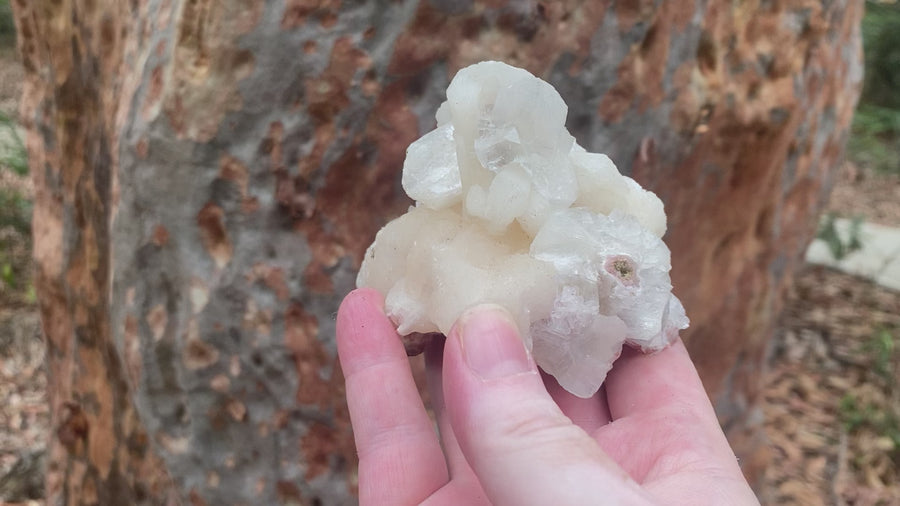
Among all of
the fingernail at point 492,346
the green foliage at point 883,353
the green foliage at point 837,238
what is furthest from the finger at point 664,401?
the green foliage at point 837,238

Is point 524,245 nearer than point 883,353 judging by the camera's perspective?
Yes

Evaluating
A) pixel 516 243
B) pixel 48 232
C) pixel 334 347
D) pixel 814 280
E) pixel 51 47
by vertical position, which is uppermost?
pixel 516 243

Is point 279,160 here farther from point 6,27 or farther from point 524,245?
point 6,27

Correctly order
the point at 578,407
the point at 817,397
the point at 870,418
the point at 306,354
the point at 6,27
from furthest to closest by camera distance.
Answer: the point at 6,27, the point at 817,397, the point at 870,418, the point at 306,354, the point at 578,407

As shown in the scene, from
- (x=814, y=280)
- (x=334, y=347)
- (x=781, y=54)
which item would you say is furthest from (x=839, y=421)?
(x=334, y=347)

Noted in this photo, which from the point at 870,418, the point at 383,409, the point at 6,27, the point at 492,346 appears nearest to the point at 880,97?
the point at 870,418

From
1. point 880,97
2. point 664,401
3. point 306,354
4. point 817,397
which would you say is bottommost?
point 817,397

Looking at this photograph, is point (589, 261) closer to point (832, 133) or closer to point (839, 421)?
point (832, 133)
